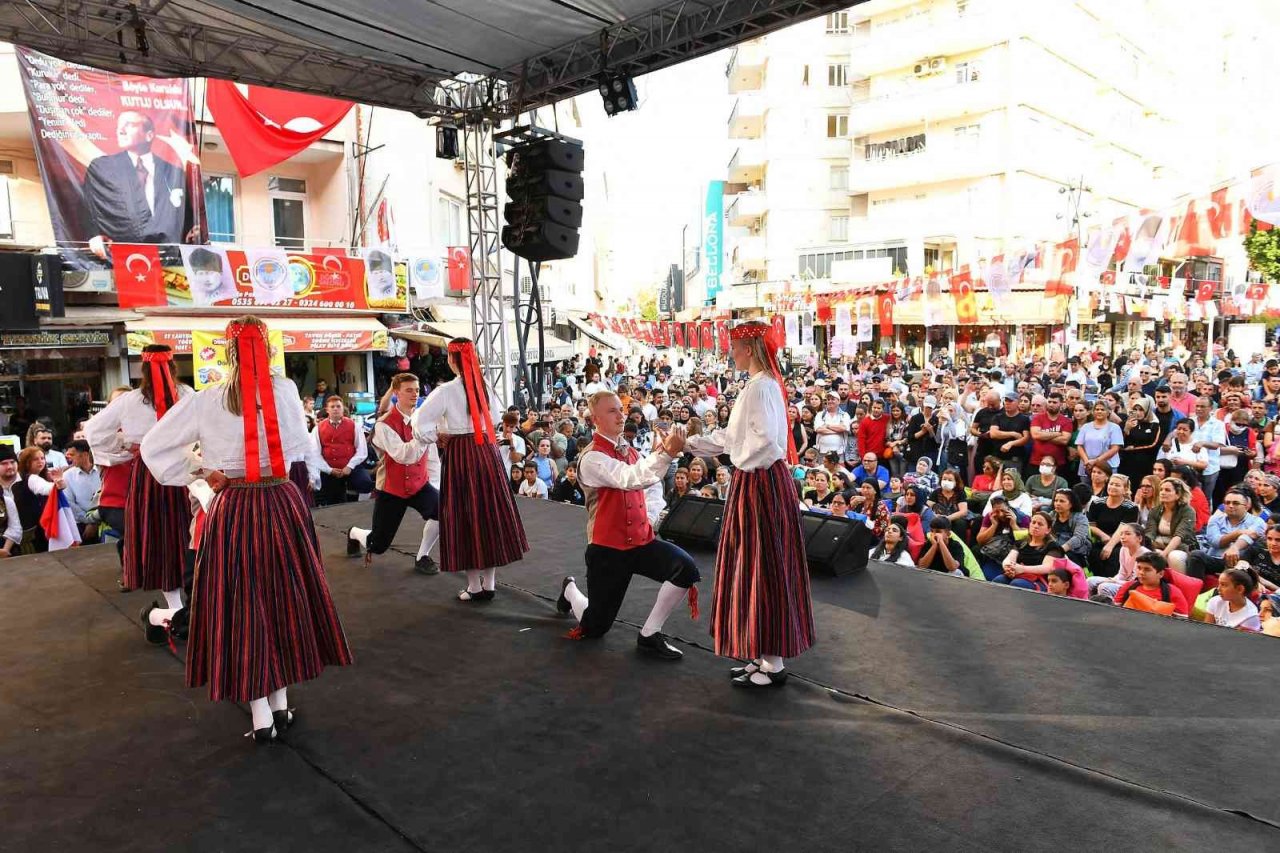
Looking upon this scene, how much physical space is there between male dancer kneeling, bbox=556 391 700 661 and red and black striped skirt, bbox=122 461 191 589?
7.15ft

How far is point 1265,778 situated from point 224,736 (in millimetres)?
3707

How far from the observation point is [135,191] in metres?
11.9

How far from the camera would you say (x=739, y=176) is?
127 ft

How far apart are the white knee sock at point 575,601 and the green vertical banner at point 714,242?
Result: 40.1m

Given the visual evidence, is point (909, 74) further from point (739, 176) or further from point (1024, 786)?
point (1024, 786)

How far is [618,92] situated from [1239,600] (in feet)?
16.8

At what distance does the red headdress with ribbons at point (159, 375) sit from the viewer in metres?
4.29

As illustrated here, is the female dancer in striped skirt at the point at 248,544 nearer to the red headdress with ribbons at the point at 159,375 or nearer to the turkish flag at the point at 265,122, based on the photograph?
the red headdress with ribbons at the point at 159,375

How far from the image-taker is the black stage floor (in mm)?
2609

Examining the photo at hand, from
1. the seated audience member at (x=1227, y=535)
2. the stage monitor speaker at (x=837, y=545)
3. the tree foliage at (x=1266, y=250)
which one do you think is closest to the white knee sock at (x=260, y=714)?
the stage monitor speaker at (x=837, y=545)

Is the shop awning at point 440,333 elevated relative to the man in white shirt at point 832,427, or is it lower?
elevated

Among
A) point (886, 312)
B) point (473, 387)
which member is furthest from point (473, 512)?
point (886, 312)

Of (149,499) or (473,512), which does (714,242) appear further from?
(149,499)

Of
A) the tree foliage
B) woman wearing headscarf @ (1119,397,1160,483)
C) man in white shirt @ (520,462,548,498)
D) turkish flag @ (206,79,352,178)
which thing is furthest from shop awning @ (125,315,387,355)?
the tree foliage
